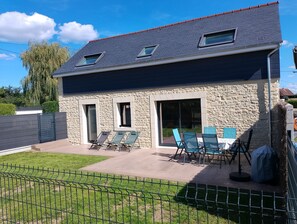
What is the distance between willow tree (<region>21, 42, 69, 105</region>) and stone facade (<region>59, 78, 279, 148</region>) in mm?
15927

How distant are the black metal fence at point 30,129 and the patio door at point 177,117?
665 centimetres

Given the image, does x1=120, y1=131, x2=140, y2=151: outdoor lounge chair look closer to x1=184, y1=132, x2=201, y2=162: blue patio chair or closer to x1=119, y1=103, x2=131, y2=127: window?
x1=119, y1=103, x2=131, y2=127: window

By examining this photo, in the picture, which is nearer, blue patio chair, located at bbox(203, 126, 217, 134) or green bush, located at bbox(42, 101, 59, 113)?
blue patio chair, located at bbox(203, 126, 217, 134)

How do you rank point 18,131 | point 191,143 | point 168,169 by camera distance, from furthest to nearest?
1. point 18,131
2. point 191,143
3. point 168,169

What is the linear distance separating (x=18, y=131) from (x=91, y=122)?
3.87m

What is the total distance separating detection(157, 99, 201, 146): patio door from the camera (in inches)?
460

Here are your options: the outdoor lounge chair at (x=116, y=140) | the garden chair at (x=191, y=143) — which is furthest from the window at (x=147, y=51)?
the garden chair at (x=191, y=143)

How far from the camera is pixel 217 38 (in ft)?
38.7

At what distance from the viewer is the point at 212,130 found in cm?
1086

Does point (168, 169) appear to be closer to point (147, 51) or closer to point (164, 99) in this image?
point (164, 99)

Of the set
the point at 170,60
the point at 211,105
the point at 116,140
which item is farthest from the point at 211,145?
the point at 116,140

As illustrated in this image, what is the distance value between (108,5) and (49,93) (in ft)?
51.0

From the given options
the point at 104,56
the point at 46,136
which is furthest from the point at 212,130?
the point at 46,136

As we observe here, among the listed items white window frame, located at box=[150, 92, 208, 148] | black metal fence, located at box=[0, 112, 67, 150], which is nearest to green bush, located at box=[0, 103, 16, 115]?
black metal fence, located at box=[0, 112, 67, 150]
